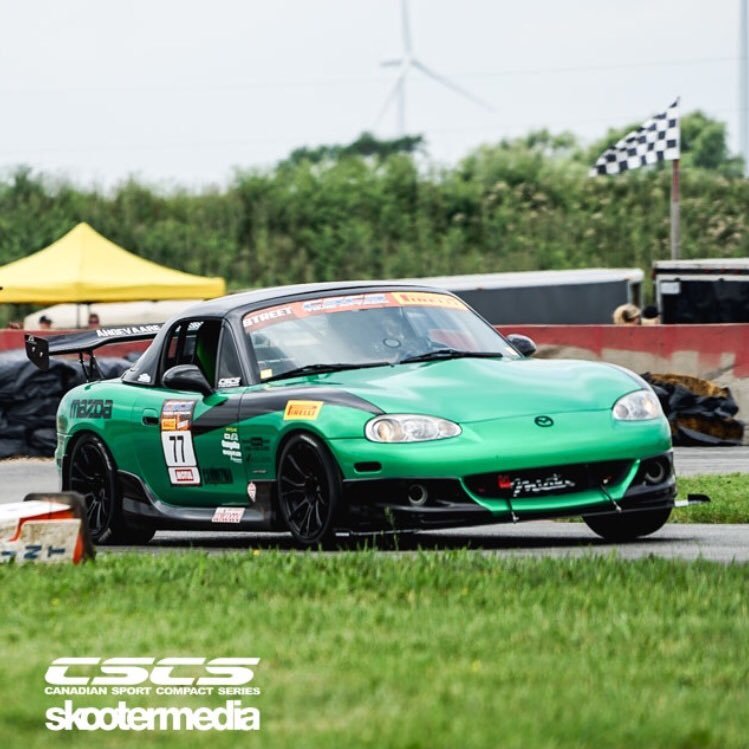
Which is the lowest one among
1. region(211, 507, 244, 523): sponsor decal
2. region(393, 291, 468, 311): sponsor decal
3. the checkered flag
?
region(211, 507, 244, 523): sponsor decal

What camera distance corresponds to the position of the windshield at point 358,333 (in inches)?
429

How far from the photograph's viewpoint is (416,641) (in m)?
6.66

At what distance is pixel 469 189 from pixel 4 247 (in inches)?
487

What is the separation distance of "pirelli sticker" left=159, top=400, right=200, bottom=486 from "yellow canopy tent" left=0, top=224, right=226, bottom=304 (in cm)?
1748

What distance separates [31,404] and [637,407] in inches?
460

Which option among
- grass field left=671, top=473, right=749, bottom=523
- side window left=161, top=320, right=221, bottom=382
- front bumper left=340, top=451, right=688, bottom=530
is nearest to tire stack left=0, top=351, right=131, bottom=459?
grass field left=671, top=473, right=749, bottom=523

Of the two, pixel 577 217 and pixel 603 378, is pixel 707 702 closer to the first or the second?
pixel 603 378

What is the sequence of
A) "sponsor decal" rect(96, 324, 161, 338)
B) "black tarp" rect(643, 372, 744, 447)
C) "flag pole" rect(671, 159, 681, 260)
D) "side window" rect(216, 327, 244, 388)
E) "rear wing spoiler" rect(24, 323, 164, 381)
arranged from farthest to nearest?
"flag pole" rect(671, 159, 681, 260), "black tarp" rect(643, 372, 744, 447), "sponsor decal" rect(96, 324, 161, 338), "rear wing spoiler" rect(24, 323, 164, 381), "side window" rect(216, 327, 244, 388)

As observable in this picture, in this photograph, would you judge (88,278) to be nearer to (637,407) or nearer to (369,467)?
(637,407)

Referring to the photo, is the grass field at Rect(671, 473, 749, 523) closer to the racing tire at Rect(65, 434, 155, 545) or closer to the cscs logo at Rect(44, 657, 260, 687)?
the racing tire at Rect(65, 434, 155, 545)

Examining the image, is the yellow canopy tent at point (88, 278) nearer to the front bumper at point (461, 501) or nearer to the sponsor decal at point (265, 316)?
the sponsor decal at point (265, 316)

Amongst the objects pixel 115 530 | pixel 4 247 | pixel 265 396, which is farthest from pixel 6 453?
pixel 4 247

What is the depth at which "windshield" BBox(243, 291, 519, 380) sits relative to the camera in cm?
1090

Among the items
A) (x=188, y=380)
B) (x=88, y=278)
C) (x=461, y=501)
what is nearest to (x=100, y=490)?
(x=188, y=380)
